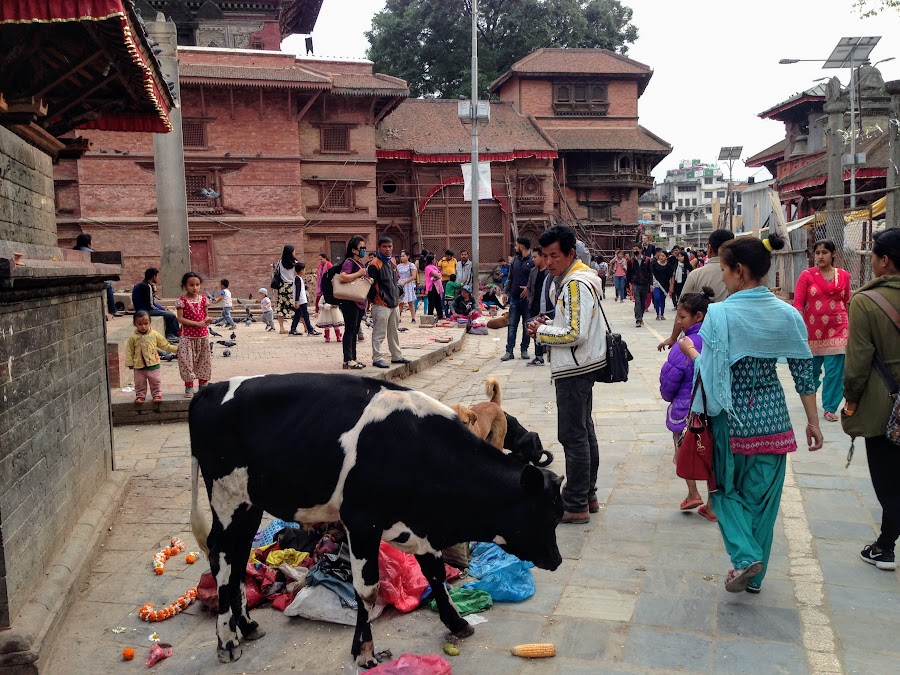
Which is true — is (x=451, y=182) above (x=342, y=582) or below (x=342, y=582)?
above

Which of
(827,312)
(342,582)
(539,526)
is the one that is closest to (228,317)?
(827,312)

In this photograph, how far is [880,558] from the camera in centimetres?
459

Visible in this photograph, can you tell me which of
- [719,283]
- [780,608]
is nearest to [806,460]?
[719,283]

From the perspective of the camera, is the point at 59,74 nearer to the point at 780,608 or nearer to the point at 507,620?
the point at 507,620

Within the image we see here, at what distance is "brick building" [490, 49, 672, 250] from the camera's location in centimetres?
3922

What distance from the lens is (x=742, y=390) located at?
13.4 ft

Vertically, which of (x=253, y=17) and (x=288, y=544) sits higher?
(x=253, y=17)

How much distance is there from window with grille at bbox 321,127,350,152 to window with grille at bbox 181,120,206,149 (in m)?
4.73

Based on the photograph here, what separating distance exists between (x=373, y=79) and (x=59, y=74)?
85.9ft

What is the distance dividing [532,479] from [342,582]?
1.31m

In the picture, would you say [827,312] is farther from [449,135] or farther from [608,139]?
[608,139]

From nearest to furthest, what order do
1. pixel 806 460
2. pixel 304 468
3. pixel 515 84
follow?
pixel 304 468 < pixel 806 460 < pixel 515 84

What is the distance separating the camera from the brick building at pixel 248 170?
1081 inches

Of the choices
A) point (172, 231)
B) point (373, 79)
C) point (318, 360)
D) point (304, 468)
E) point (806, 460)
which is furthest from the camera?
point (373, 79)
